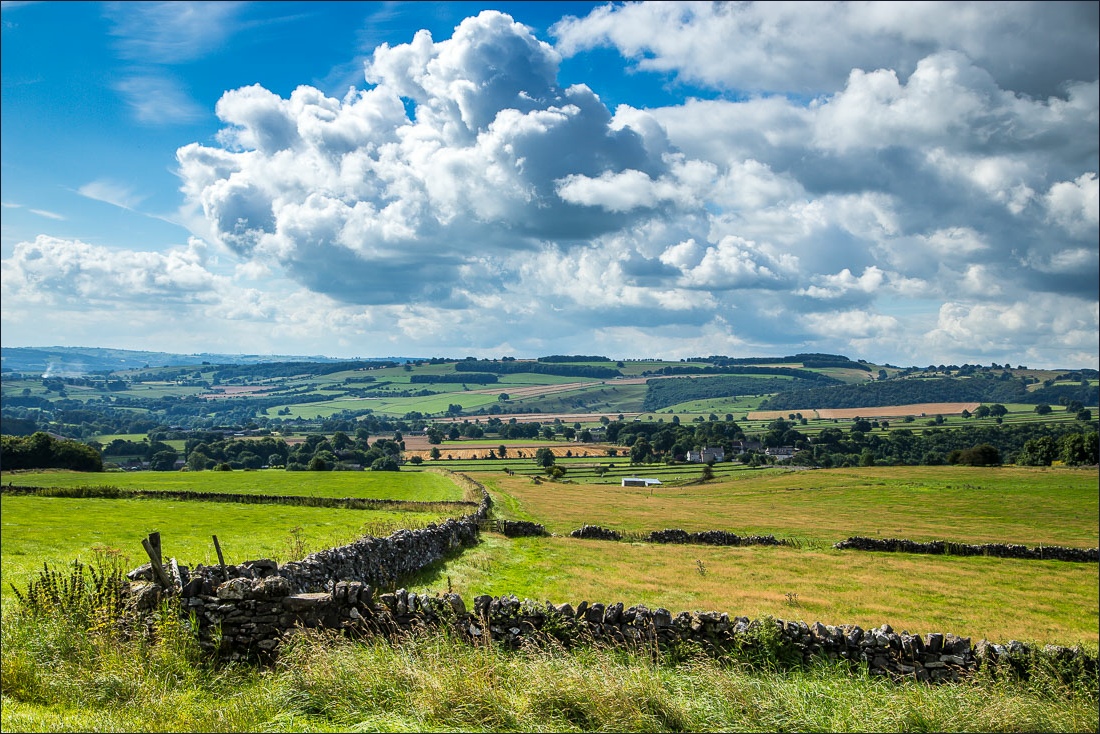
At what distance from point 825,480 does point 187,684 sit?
8438cm

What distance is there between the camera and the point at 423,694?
8242 millimetres

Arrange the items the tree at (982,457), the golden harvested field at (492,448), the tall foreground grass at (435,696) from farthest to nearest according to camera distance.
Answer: the golden harvested field at (492,448) → the tree at (982,457) → the tall foreground grass at (435,696)

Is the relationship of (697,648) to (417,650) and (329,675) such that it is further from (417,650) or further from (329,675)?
(329,675)

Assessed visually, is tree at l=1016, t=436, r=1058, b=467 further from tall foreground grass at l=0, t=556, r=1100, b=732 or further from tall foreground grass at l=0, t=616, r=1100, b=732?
tall foreground grass at l=0, t=616, r=1100, b=732

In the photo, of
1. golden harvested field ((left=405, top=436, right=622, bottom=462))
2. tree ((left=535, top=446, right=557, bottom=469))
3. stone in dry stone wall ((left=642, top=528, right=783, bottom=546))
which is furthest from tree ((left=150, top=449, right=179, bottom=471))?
stone in dry stone wall ((left=642, top=528, right=783, bottom=546))

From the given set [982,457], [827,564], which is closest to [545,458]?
[982,457]

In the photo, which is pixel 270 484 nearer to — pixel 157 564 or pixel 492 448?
pixel 157 564

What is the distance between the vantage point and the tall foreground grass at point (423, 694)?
7.96 meters

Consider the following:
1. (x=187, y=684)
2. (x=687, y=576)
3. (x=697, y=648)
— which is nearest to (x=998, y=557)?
(x=687, y=576)

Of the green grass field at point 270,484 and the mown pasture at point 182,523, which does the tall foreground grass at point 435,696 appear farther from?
the green grass field at point 270,484

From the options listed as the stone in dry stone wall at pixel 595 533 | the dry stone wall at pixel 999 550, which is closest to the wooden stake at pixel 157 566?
the stone in dry stone wall at pixel 595 533

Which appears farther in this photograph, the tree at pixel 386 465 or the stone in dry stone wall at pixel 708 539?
the tree at pixel 386 465

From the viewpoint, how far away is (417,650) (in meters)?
10.3

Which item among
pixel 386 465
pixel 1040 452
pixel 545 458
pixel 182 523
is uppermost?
pixel 182 523
